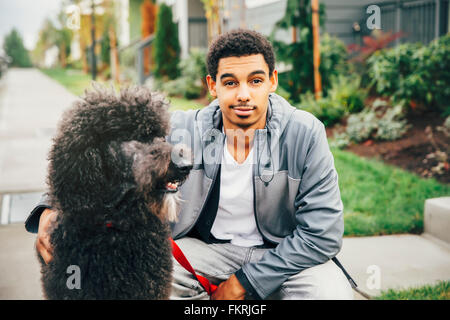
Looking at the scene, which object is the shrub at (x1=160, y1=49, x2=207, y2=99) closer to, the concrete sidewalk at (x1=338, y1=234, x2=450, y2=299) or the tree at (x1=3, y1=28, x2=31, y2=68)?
the concrete sidewalk at (x1=338, y1=234, x2=450, y2=299)

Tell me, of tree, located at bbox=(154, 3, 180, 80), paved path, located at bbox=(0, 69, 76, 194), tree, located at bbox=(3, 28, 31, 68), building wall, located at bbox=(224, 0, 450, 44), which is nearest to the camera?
paved path, located at bbox=(0, 69, 76, 194)

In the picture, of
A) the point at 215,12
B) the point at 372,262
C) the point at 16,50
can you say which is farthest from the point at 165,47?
the point at 16,50

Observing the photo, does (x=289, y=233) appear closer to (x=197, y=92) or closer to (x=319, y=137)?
(x=319, y=137)

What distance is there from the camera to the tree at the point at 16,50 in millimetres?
35562

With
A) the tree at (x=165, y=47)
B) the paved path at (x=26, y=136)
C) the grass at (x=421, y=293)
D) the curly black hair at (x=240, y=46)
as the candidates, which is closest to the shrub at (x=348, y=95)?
the paved path at (x=26, y=136)

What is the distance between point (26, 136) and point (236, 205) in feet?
23.5

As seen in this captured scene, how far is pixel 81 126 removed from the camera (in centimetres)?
195

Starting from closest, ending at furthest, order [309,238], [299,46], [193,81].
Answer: [309,238] < [299,46] < [193,81]

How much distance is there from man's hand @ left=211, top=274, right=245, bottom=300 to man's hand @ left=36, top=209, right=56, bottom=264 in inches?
34.1

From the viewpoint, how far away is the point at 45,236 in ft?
7.03

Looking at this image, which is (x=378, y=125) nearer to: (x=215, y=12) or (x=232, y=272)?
(x=232, y=272)

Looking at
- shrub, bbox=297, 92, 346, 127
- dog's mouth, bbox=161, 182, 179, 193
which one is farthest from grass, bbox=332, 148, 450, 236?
dog's mouth, bbox=161, 182, 179, 193

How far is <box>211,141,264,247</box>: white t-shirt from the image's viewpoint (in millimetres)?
2518

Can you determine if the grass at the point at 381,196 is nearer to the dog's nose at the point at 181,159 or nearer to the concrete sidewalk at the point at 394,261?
the concrete sidewalk at the point at 394,261
